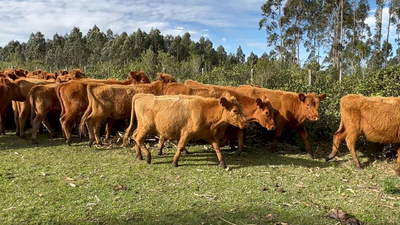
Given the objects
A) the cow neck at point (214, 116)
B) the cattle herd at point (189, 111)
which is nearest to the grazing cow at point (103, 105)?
the cattle herd at point (189, 111)

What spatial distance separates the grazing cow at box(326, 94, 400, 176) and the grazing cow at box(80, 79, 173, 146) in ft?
19.9

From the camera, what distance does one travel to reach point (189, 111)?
7773 mm

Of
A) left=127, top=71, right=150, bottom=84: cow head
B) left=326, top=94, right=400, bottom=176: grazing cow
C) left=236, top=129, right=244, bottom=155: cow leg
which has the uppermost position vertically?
left=127, top=71, right=150, bottom=84: cow head

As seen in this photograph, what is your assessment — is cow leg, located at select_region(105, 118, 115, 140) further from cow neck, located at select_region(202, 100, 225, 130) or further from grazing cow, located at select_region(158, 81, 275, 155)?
cow neck, located at select_region(202, 100, 225, 130)

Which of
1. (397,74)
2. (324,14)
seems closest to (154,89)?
(397,74)

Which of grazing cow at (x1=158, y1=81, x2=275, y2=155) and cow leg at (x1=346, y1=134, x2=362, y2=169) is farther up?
grazing cow at (x1=158, y1=81, x2=275, y2=155)

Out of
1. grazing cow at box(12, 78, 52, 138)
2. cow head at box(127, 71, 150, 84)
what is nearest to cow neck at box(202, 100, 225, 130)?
cow head at box(127, 71, 150, 84)

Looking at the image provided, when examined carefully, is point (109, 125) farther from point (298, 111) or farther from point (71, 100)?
point (298, 111)

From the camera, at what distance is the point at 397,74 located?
10883mm

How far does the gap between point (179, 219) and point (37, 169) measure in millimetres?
4135

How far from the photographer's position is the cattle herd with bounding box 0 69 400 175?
765 centimetres

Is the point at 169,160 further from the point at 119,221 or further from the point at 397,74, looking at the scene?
the point at 397,74

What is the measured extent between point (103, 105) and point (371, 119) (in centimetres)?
709

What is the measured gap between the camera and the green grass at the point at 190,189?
4.96 m
